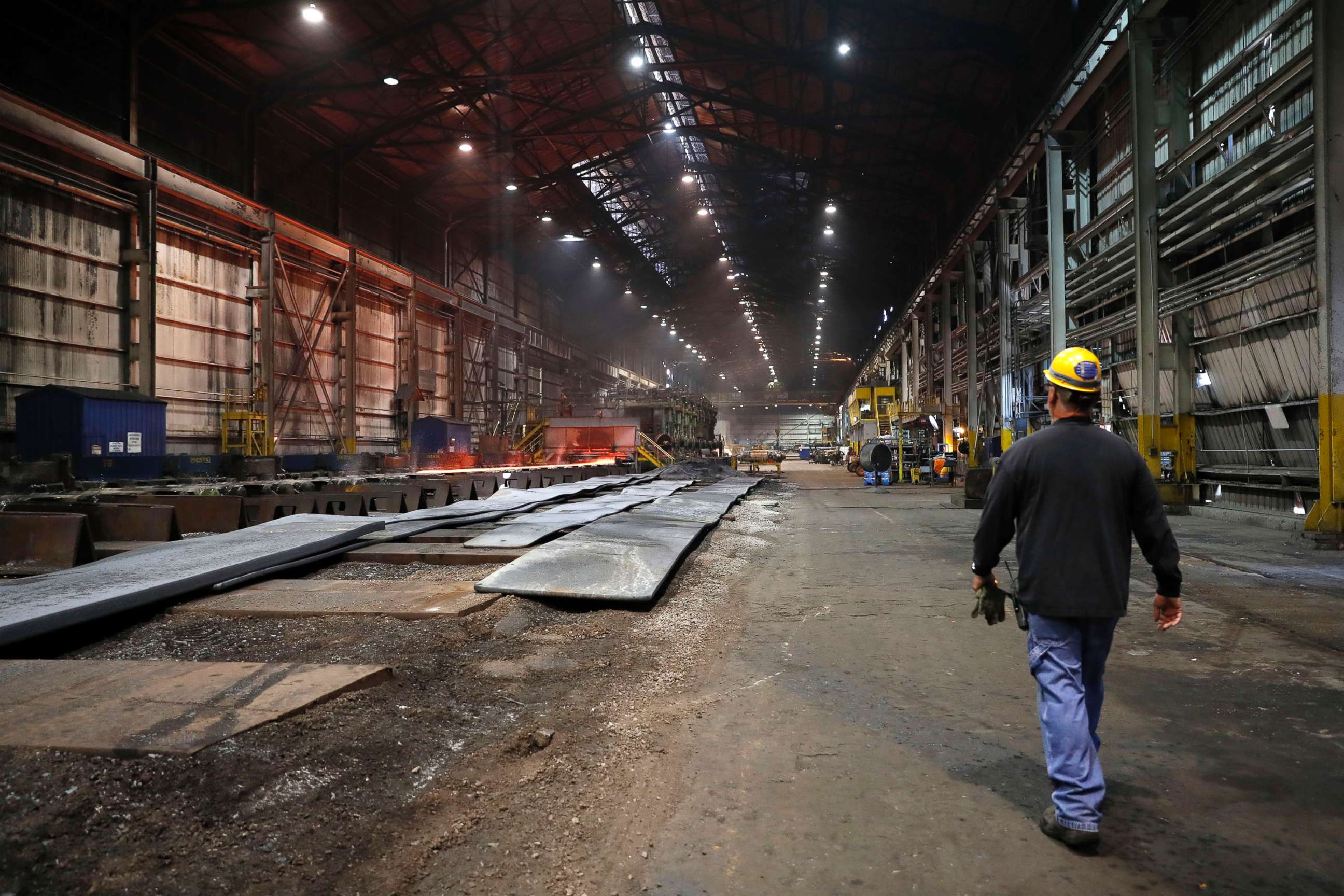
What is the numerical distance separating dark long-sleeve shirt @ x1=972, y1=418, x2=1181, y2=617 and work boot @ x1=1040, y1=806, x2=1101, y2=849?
61 cm

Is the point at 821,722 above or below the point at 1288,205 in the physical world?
below

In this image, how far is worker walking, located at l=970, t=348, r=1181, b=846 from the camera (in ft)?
6.80

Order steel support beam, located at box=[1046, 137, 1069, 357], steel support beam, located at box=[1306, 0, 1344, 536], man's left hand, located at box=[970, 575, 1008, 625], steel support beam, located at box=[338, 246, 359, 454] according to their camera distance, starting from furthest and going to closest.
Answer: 1. steel support beam, located at box=[338, 246, 359, 454]
2. steel support beam, located at box=[1046, 137, 1069, 357]
3. steel support beam, located at box=[1306, 0, 1344, 536]
4. man's left hand, located at box=[970, 575, 1008, 625]

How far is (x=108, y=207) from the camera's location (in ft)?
50.4

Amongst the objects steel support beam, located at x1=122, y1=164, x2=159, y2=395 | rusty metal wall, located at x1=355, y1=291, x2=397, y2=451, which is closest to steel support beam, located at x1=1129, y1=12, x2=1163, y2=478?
steel support beam, located at x1=122, y1=164, x2=159, y2=395

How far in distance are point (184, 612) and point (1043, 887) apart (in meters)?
4.89

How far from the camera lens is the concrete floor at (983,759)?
6.33 ft

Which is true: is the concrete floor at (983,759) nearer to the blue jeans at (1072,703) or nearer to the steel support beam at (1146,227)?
the blue jeans at (1072,703)

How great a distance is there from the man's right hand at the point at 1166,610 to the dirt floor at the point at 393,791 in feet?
5.74

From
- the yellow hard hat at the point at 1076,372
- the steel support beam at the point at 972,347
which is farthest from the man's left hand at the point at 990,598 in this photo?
the steel support beam at the point at 972,347

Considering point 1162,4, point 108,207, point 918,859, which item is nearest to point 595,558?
point 918,859

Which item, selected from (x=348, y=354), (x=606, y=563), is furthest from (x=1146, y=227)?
(x=348, y=354)

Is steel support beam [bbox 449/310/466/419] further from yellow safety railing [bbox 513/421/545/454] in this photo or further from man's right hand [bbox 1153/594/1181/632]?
man's right hand [bbox 1153/594/1181/632]

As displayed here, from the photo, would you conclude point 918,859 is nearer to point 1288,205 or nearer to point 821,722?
point 821,722
